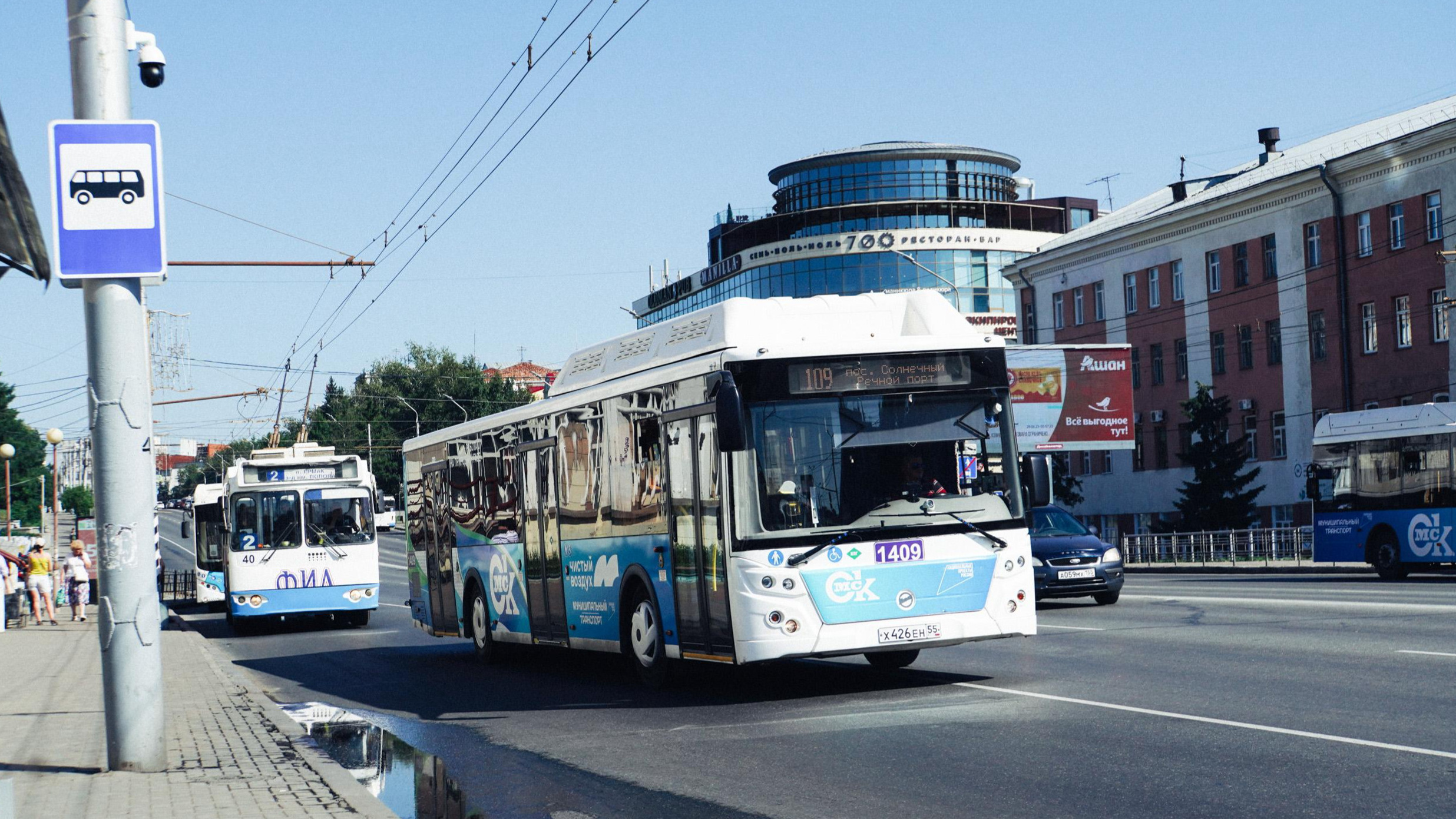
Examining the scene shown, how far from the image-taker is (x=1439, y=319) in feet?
150

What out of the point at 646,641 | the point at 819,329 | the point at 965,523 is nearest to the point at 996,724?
the point at 965,523

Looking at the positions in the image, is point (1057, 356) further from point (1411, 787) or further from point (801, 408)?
point (1411, 787)

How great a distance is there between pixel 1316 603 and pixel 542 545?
10.5 m

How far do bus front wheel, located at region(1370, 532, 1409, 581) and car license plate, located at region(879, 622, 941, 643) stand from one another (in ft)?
69.0

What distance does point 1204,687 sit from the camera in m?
11.8

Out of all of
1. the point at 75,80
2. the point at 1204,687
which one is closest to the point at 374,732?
the point at 75,80

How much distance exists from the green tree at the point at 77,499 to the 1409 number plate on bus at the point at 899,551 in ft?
512

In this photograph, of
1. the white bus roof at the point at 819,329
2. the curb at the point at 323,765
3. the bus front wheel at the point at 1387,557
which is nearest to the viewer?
the curb at the point at 323,765

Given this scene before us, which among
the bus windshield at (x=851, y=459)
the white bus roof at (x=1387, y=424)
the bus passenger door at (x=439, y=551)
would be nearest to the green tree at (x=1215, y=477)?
the white bus roof at (x=1387, y=424)

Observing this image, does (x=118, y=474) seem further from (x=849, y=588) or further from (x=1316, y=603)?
(x=1316, y=603)

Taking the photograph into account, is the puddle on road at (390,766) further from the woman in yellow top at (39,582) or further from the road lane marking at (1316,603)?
the woman in yellow top at (39,582)

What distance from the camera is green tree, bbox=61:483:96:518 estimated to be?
16631cm

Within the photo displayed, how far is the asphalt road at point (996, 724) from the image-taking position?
785cm

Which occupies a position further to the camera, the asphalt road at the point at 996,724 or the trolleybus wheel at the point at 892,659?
the trolleybus wheel at the point at 892,659
